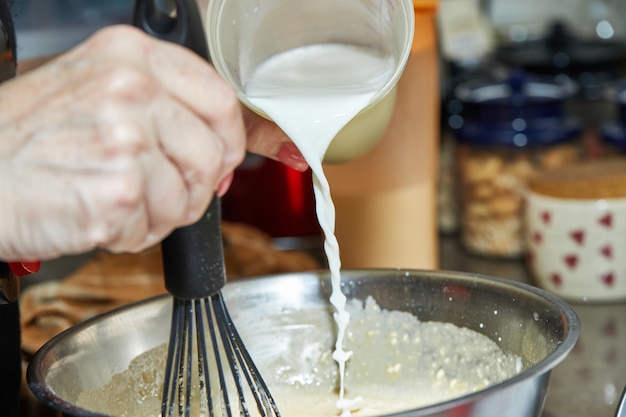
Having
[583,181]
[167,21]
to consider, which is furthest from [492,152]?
[167,21]

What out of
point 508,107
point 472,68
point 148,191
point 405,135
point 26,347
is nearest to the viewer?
point 148,191

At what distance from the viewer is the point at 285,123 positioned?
0.54 m

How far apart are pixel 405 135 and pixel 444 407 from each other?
47 centimetres

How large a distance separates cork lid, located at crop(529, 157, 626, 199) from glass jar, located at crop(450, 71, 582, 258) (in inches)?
1.7

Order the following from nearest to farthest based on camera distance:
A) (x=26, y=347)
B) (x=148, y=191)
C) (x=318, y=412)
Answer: (x=148, y=191)
(x=318, y=412)
(x=26, y=347)

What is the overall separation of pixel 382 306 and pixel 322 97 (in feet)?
0.49

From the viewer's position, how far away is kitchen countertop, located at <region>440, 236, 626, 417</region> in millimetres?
682

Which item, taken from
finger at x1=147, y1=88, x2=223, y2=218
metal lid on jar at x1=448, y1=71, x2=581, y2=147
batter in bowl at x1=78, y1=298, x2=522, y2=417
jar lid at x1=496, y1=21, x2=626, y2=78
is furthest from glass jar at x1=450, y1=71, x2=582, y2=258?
finger at x1=147, y1=88, x2=223, y2=218

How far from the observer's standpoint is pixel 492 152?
Result: 0.95 meters

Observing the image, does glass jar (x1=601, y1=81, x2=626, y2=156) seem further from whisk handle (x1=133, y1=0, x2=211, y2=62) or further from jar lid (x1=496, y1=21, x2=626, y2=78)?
whisk handle (x1=133, y1=0, x2=211, y2=62)

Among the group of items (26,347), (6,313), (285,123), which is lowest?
(26,347)

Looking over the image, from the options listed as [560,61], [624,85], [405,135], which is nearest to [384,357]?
[405,135]

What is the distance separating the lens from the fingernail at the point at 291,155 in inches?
22.5

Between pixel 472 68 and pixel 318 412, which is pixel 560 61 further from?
pixel 318 412
